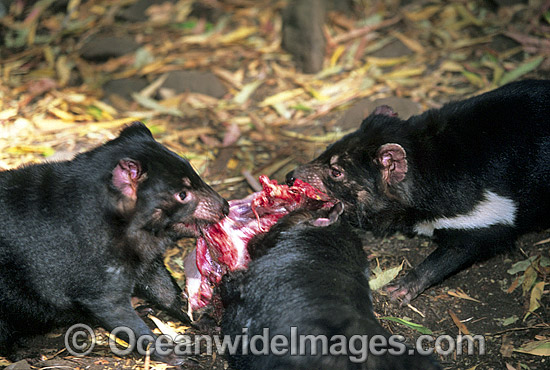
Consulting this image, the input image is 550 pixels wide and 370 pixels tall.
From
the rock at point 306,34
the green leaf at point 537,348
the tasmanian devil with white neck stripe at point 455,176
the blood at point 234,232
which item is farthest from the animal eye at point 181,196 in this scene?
the rock at point 306,34

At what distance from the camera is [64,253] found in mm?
3584

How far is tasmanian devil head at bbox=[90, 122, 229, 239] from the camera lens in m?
3.57

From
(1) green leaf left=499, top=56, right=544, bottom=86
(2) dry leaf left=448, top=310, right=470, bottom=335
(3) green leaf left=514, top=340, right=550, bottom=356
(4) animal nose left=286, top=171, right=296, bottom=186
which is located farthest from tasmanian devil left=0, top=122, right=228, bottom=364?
(1) green leaf left=499, top=56, right=544, bottom=86

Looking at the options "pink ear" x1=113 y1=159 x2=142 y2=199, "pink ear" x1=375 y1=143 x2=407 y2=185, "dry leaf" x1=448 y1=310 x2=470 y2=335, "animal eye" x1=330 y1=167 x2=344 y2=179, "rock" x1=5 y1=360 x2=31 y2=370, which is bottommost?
"dry leaf" x1=448 y1=310 x2=470 y2=335

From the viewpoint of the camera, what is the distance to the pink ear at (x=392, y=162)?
415cm

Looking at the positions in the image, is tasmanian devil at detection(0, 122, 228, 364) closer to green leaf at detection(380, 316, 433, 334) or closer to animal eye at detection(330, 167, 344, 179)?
animal eye at detection(330, 167, 344, 179)

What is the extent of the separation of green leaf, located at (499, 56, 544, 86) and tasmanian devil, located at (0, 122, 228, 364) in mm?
3995

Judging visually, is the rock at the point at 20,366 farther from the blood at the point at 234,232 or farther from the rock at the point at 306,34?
the rock at the point at 306,34

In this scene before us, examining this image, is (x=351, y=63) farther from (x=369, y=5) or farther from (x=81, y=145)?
(x=81, y=145)

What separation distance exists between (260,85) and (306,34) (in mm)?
850

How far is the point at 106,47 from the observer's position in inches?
282

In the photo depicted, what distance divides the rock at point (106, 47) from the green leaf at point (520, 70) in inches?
172

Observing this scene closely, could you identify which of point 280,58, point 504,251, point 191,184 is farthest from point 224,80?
point 504,251

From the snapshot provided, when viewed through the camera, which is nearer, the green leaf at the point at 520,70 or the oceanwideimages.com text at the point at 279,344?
the oceanwideimages.com text at the point at 279,344
